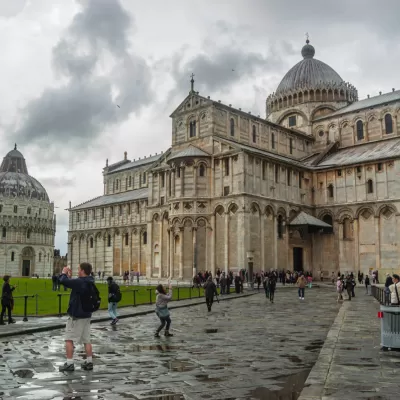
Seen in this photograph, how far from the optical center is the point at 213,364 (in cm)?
937

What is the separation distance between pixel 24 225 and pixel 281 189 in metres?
79.4

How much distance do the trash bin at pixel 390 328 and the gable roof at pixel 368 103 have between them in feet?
160

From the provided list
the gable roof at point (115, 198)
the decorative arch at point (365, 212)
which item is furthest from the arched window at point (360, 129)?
the gable roof at point (115, 198)

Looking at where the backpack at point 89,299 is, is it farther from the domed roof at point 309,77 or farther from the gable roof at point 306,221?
the domed roof at point 309,77

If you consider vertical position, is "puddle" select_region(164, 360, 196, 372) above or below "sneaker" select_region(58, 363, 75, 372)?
below

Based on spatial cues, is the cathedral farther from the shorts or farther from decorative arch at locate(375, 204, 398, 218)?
the shorts

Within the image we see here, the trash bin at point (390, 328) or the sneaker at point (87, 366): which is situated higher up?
the trash bin at point (390, 328)

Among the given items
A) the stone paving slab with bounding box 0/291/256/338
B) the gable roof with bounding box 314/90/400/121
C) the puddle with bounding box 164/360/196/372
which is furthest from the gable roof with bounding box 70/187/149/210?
the puddle with bounding box 164/360/196/372

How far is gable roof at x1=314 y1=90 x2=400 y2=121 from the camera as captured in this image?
55469 mm

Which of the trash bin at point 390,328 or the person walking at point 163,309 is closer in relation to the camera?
the trash bin at point 390,328

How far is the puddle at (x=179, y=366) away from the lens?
350 inches

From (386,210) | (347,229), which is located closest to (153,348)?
(386,210)

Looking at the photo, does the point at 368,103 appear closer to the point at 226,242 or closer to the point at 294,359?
the point at 226,242

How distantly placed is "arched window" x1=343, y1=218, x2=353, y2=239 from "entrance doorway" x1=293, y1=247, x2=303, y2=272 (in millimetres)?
4609
